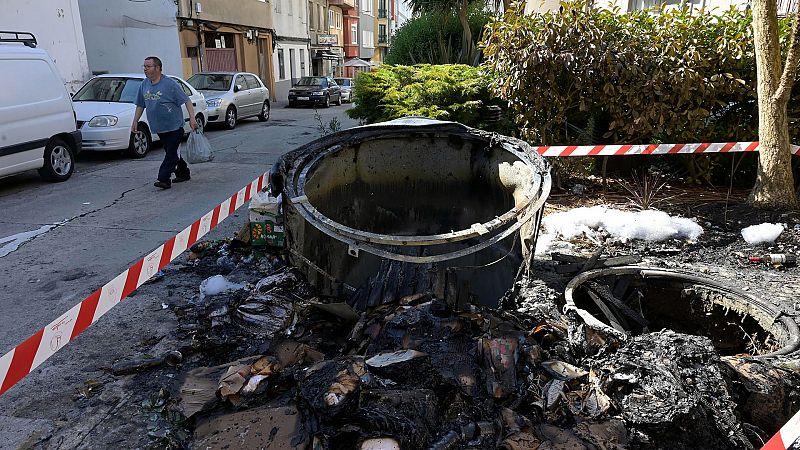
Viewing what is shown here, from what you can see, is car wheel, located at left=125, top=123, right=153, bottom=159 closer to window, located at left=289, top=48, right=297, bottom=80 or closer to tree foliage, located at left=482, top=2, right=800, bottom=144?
tree foliage, located at left=482, top=2, right=800, bottom=144

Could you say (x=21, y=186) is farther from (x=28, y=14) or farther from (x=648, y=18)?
(x=648, y=18)

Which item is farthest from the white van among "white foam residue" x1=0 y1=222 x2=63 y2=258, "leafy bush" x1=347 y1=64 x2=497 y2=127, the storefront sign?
the storefront sign

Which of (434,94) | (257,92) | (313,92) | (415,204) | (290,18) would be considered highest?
(290,18)

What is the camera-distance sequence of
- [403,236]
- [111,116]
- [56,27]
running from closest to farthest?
[403,236] → [111,116] → [56,27]

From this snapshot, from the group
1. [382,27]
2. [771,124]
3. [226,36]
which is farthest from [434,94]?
[382,27]

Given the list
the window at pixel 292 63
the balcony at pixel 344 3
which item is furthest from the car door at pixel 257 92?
the balcony at pixel 344 3

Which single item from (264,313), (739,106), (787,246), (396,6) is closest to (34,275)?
(264,313)

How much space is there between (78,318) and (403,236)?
2.27 meters

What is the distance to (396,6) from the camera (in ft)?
228

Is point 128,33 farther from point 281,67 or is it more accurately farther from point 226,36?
point 281,67

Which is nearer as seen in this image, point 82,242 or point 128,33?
point 82,242

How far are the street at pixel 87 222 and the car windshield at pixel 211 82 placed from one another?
5.44 metres

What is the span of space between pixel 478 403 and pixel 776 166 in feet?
18.1

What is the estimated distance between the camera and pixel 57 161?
8.79 m
